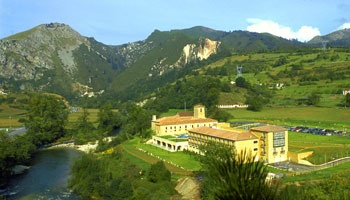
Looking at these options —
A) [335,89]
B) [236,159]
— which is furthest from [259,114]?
[236,159]

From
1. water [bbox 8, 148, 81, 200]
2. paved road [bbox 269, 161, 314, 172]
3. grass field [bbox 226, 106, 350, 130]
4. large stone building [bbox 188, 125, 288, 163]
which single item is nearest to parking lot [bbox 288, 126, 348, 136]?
grass field [bbox 226, 106, 350, 130]

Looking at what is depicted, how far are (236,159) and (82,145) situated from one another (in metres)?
58.1

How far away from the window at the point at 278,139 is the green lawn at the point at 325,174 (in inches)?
267

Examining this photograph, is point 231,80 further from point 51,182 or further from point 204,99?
point 51,182

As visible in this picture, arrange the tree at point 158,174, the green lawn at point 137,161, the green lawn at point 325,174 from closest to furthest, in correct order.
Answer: the green lawn at point 325,174 < the tree at point 158,174 < the green lawn at point 137,161

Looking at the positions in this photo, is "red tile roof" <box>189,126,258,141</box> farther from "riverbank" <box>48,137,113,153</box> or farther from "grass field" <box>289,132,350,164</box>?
"riverbank" <box>48,137,113,153</box>

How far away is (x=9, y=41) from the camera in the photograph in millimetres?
186500

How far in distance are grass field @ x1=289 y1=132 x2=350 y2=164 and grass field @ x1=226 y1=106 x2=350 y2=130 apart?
9.30 meters

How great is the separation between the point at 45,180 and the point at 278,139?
95.5ft

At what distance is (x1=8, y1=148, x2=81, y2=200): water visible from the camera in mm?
32781

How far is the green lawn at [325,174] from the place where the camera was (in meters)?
25.9

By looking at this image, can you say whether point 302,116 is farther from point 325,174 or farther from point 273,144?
point 325,174

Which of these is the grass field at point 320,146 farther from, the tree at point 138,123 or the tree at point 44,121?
the tree at point 44,121

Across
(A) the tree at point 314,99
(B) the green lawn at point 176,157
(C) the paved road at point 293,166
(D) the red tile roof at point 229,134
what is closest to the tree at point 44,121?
(B) the green lawn at point 176,157
